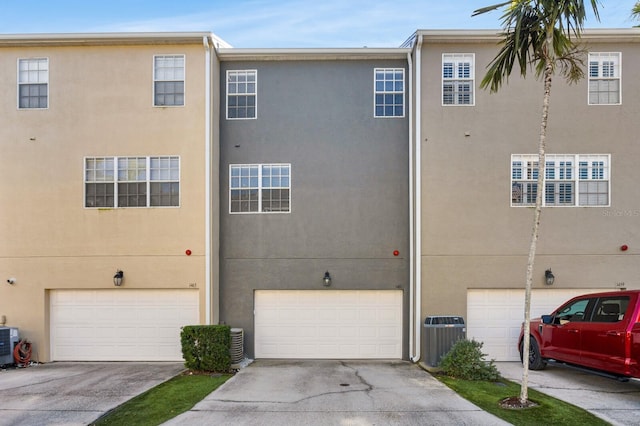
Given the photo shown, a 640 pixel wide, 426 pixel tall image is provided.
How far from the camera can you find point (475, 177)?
1268cm

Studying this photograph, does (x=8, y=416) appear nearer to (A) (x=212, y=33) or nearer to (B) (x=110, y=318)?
(B) (x=110, y=318)

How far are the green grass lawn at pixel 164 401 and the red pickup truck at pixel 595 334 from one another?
7071 mm

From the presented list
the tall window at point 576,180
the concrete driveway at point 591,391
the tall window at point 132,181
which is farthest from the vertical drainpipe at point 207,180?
the tall window at point 576,180

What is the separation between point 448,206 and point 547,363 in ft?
14.3

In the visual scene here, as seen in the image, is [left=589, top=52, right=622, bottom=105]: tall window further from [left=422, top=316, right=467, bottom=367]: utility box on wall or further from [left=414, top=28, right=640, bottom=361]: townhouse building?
[left=422, top=316, right=467, bottom=367]: utility box on wall

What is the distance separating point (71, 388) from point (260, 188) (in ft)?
21.3

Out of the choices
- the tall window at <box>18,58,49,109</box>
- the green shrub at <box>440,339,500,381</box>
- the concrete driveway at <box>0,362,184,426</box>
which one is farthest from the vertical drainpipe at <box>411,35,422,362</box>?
the tall window at <box>18,58,49,109</box>

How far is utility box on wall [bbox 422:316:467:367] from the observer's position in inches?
454

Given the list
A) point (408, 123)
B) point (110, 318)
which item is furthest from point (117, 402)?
point (408, 123)

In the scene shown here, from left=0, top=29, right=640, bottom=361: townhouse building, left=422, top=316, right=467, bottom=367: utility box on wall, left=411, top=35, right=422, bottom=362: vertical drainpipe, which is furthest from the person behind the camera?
left=0, top=29, right=640, bottom=361: townhouse building

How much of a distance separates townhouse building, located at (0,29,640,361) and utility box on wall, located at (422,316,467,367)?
0.88 meters

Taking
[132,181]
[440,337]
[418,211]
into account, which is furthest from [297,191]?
[440,337]

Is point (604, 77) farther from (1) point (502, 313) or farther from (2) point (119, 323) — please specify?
(2) point (119, 323)

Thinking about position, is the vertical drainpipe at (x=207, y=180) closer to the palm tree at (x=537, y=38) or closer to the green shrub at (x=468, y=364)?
the green shrub at (x=468, y=364)
